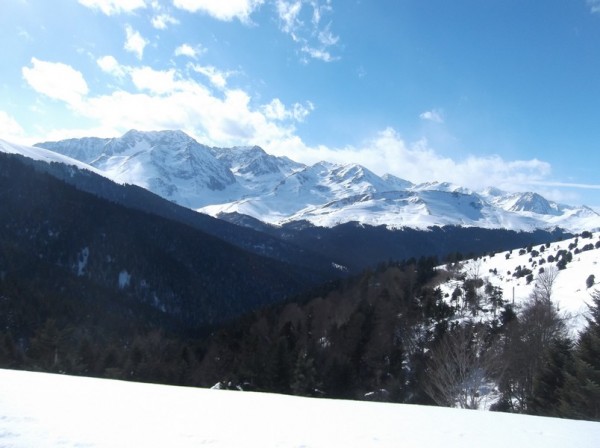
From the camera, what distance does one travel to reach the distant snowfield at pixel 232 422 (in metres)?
7.96

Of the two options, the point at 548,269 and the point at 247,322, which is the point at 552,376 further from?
the point at 247,322

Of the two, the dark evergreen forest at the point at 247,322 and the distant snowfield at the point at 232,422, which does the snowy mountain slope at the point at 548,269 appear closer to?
the dark evergreen forest at the point at 247,322

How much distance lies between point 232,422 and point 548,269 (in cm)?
7574

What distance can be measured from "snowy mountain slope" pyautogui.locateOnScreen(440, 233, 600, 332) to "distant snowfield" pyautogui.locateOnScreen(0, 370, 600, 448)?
40.7 meters

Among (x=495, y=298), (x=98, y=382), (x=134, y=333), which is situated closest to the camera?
(x=98, y=382)

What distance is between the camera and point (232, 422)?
9.17m

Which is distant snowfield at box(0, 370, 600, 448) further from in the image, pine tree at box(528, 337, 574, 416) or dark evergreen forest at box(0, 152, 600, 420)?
pine tree at box(528, 337, 574, 416)

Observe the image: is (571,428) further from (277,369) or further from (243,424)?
(277,369)

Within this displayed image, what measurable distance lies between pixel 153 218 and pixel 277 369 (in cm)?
16808

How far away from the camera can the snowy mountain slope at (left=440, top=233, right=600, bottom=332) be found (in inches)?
2202

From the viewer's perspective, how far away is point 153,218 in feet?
631

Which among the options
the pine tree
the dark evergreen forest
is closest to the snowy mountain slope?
the dark evergreen forest

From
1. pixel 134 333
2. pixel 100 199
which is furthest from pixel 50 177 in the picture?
pixel 134 333

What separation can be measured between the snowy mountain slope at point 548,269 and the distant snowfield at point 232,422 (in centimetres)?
4073
